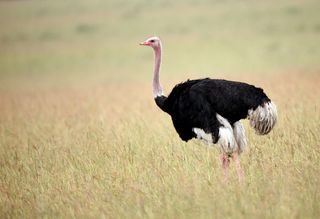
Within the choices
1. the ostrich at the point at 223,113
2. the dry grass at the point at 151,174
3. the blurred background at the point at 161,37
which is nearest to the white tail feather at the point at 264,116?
the ostrich at the point at 223,113

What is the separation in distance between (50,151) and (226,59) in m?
20.0

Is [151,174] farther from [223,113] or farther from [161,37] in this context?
[161,37]

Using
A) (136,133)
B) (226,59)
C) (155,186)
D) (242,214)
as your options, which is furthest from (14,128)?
(226,59)

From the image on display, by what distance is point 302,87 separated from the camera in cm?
1526

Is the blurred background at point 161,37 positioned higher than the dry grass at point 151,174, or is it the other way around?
the blurred background at point 161,37

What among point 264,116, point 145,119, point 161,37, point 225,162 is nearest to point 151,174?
point 225,162

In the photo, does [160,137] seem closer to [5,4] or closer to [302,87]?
[302,87]

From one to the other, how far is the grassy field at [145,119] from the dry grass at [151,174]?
18 mm

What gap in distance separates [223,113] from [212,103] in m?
0.15

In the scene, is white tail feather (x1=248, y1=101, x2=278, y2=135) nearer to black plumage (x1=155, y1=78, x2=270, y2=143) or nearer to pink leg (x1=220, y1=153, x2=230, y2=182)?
black plumage (x1=155, y1=78, x2=270, y2=143)

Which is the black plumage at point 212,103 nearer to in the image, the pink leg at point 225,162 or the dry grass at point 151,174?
the pink leg at point 225,162

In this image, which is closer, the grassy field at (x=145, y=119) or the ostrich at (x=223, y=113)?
the grassy field at (x=145, y=119)

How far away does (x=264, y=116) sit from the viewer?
22.2 feet

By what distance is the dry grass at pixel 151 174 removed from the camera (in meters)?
5.73
